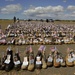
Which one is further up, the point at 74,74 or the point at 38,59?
the point at 38,59

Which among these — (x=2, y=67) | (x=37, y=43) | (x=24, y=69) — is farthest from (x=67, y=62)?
(x=37, y=43)

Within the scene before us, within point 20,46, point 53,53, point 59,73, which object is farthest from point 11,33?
point 59,73

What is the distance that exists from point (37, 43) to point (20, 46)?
80.9 inches

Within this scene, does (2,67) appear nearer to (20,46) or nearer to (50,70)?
(50,70)

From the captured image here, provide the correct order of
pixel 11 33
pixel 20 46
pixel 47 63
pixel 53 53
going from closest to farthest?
1. pixel 47 63
2. pixel 53 53
3. pixel 20 46
4. pixel 11 33

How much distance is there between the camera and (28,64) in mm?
12688

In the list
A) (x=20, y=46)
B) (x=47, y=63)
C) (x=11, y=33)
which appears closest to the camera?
(x=47, y=63)

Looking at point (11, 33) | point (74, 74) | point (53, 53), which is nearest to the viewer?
point (74, 74)

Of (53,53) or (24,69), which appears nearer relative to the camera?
(24,69)

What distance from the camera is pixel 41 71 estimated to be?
12.5m

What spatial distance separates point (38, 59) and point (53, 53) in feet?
5.87

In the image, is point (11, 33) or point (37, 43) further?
point (11, 33)

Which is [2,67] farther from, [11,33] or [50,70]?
[11,33]

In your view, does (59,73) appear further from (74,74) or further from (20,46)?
A: (20,46)
